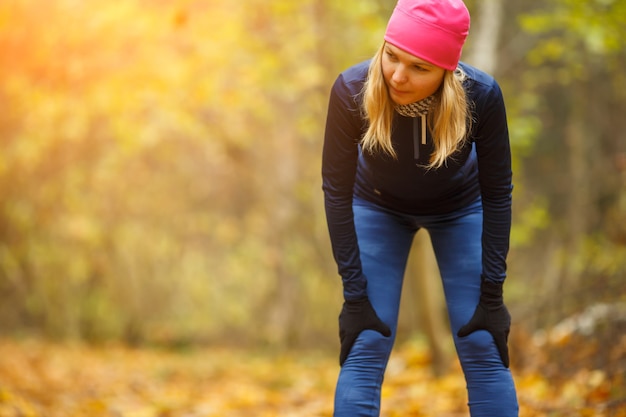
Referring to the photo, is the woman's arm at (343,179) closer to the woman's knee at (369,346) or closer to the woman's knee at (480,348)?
the woman's knee at (369,346)

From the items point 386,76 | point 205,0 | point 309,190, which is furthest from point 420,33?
point 309,190

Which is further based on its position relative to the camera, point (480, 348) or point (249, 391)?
point (249, 391)

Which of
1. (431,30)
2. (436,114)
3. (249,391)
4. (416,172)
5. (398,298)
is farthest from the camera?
(249,391)

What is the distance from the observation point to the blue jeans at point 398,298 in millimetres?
2646

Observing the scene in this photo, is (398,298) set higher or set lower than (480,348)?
higher

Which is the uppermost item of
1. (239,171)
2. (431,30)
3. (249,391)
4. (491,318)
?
(239,171)

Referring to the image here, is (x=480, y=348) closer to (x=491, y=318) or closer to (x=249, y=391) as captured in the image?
(x=491, y=318)

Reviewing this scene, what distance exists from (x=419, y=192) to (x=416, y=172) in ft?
0.26

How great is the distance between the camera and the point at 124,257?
56.6 ft

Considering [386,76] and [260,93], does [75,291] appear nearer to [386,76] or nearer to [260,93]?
[260,93]

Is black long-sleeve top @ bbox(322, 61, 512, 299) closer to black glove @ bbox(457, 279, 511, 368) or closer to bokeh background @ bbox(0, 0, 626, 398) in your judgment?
A: black glove @ bbox(457, 279, 511, 368)

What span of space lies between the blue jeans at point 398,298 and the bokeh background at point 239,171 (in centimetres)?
216

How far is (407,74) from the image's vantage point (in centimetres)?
247

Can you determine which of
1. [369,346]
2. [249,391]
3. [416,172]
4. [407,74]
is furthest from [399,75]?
[249,391]
